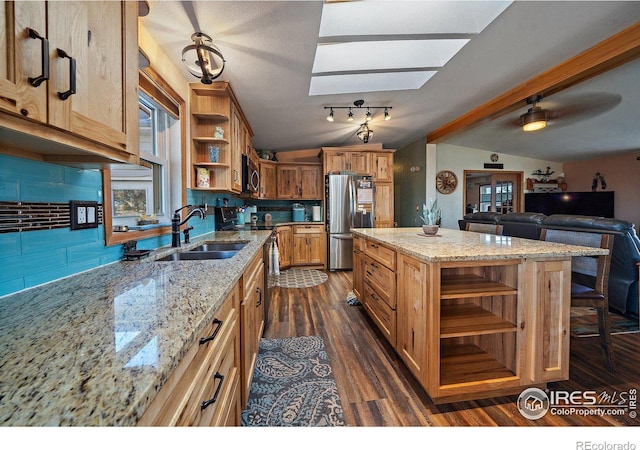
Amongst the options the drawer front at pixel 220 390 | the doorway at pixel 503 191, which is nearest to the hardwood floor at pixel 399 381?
the drawer front at pixel 220 390

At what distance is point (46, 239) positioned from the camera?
0.95m

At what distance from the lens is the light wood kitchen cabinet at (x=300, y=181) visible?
5.35 m

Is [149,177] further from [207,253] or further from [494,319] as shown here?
[494,319]

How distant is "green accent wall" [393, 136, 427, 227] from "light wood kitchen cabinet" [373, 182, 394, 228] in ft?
2.70

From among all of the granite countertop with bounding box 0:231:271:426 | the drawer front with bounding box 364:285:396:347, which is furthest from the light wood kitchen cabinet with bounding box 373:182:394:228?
the granite countertop with bounding box 0:231:271:426

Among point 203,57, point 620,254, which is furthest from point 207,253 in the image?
point 620,254

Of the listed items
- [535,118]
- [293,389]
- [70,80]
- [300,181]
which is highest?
[535,118]

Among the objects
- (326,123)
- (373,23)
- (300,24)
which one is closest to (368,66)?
(373,23)

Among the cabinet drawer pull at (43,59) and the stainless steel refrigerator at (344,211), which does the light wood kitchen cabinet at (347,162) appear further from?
the cabinet drawer pull at (43,59)

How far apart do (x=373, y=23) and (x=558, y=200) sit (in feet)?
22.9

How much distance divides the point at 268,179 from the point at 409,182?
3.35 meters

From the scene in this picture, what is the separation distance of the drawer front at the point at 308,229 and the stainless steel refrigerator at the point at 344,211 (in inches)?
6.6

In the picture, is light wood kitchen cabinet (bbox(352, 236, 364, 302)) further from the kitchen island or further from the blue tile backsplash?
the blue tile backsplash

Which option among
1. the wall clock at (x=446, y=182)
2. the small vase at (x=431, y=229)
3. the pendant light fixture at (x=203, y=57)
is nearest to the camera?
the pendant light fixture at (x=203, y=57)
